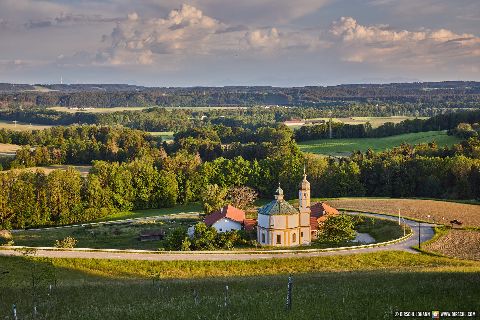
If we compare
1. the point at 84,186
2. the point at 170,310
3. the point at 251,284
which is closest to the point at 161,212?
the point at 84,186

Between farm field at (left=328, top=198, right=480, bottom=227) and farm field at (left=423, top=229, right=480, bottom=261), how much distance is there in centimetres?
471

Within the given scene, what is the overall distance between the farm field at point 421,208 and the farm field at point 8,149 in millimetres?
91510

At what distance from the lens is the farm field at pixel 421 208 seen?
7138 centimetres

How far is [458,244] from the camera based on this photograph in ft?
191

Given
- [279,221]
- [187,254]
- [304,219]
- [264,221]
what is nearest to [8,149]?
[264,221]

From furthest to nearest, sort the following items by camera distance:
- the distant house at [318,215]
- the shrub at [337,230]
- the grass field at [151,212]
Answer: the grass field at [151,212]
the distant house at [318,215]
the shrub at [337,230]

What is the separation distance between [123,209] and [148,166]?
10.8 meters

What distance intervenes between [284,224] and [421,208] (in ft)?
90.4

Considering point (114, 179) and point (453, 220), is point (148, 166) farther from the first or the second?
point (453, 220)

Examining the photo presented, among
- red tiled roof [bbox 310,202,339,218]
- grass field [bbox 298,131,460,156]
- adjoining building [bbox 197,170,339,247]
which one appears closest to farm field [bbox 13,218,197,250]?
adjoining building [bbox 197,170,339,247]

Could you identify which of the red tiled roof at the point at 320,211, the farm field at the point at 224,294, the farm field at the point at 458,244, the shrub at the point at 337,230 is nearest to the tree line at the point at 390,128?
the red tiled roof at the point at 320,211

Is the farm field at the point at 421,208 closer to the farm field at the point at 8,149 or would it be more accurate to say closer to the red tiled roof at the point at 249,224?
the red tiled roof at the point at 249,224

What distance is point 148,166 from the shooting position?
106m

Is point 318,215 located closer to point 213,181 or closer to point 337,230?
point 337,230
